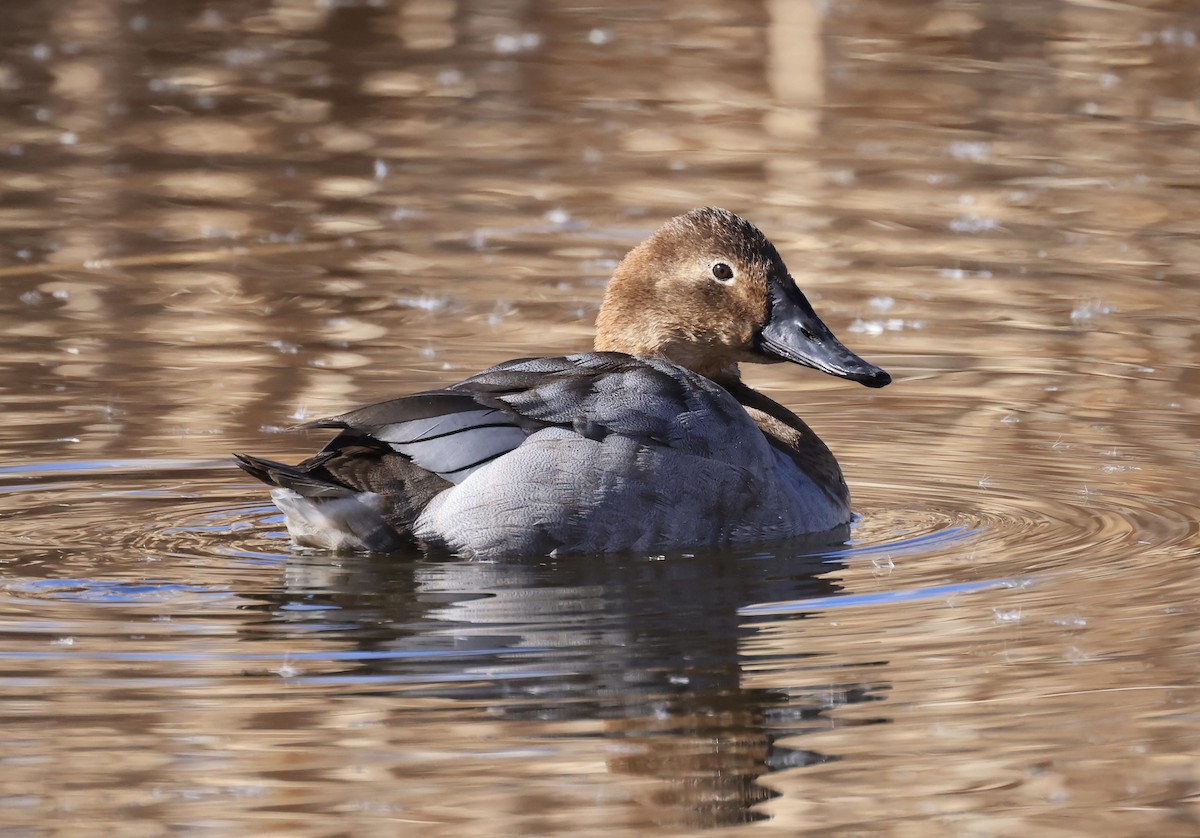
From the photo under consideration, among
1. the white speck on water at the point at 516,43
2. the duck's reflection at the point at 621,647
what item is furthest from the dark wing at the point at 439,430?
the white speck on water at the point at 516,43

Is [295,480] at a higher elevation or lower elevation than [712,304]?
lower

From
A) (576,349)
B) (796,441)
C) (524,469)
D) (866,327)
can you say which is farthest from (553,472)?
(866,327)

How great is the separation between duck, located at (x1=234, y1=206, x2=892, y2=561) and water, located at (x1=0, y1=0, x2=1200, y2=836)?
144mm

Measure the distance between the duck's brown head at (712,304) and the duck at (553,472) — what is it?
23.5 inches

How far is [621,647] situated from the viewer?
5961mm

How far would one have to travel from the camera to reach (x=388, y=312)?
37.0ft

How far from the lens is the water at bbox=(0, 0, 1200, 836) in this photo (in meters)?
5.03

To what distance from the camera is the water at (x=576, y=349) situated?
5031mm

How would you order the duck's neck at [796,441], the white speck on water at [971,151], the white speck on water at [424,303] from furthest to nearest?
the white speck on water at [971,151] < the white speck on water at [424,303] < the duck's neck at [796,441]

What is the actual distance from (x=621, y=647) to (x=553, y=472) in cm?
88

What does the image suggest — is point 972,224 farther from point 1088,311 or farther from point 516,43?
point 516,43

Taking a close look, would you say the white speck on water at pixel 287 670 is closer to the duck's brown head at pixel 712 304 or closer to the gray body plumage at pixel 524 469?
the gray body plumage at pixel 524 469

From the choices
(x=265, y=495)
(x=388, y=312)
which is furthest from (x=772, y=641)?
(x=388, y=312)

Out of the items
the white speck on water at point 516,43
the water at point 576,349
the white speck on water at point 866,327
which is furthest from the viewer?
the white speck on water at point 516,43
